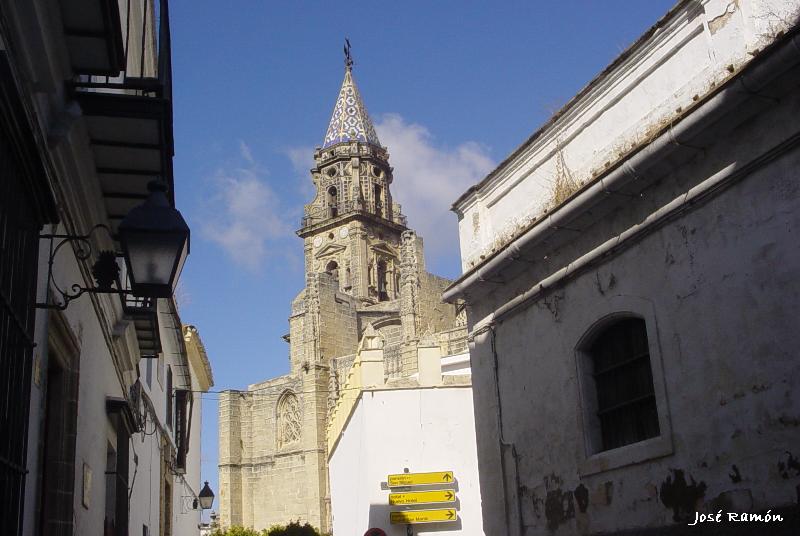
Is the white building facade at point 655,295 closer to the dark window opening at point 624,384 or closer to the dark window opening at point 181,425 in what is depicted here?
the dark window opening at point 624,384

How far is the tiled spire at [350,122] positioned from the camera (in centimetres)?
5972

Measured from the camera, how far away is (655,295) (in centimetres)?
718

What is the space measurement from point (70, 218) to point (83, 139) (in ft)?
1.64

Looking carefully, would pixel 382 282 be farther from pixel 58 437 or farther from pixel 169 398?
pixel 58 437

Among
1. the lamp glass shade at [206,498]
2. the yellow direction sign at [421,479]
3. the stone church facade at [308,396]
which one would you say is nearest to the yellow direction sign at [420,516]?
the yellow direction sign at [421,479]

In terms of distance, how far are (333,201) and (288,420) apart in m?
18.0

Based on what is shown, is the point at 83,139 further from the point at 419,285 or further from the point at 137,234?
the point at 419,285

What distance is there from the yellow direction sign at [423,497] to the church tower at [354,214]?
40.1 m

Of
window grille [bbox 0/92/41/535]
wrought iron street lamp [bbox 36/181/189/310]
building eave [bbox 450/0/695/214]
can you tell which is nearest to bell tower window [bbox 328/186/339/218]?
building eave [bbox 450/0/695/214]

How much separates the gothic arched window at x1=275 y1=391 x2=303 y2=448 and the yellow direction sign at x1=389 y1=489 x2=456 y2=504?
99.4 ft

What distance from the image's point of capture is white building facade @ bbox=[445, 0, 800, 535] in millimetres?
6039

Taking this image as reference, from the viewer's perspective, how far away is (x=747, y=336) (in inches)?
245

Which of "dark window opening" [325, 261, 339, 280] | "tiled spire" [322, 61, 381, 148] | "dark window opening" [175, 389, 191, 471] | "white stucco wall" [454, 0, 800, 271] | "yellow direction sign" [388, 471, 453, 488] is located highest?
"tiled spire" [322, 61, 381, 148]

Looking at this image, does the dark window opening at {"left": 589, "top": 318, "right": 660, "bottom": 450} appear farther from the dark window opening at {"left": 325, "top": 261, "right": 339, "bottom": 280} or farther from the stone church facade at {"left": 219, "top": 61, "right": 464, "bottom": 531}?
the dark window opening at {"left": 325, "top": 261, "right": 339, "bottom": 280}
